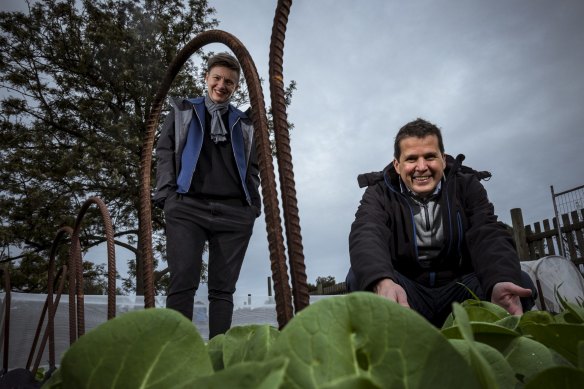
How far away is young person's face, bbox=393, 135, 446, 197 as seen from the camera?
6.55 feet

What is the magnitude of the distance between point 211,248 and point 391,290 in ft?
4.37

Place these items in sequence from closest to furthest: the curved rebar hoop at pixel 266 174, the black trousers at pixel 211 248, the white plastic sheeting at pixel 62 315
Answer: the curved rebar hoop at pixel 266 174 → the black trousers at pixel 211 248 → the white plastic sheeting at pixel 62 315

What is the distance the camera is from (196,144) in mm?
2387

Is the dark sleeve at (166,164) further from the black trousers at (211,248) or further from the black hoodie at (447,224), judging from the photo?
the black hoodie at (447,224)

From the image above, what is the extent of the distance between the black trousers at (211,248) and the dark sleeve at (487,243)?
44.0 inches

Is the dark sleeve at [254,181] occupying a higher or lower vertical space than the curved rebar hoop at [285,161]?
higher

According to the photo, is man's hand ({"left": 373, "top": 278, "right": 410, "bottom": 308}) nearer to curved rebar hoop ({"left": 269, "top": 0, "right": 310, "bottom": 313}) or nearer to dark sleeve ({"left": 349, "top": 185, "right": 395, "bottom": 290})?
dark sleeve ({"left": 349, "top": 185, "right": 395, "bottom": 290})

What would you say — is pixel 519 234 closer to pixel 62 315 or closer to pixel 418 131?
pixel 418 131

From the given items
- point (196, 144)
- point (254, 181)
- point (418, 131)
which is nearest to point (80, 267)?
point (196, 144)

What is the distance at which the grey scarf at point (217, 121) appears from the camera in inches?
95.1

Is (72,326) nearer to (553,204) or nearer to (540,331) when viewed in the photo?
(540,331)

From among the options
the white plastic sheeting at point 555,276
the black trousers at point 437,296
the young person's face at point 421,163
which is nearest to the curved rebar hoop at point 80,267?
the black trousers at point 437,296

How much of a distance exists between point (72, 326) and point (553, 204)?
7.18 metres

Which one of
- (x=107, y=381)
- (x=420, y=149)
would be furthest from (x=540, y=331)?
(x=420, y=149)
